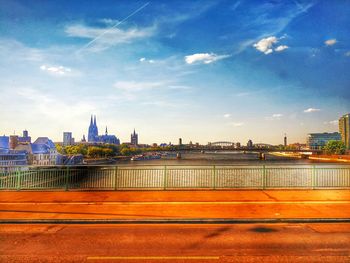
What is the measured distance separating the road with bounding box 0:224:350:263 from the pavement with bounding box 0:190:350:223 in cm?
61

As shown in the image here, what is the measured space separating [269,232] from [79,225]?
6293 millimetres

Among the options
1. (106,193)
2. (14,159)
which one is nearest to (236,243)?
(106,193)

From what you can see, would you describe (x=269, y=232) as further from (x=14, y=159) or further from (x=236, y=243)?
(x=14, y=159)

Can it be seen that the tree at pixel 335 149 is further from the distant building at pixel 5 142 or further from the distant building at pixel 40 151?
the distant building at pixel 5 142

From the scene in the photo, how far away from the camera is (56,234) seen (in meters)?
8.12

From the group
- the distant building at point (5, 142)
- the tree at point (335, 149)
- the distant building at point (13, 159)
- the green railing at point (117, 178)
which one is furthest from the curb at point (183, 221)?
the distant building at point (5, 142)

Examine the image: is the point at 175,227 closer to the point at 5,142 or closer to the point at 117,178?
the point at 117,178

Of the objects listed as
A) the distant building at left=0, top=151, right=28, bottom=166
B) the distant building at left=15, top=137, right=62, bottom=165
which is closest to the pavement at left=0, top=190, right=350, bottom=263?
the distant building at left=0, top=151, right=28, bottom=166

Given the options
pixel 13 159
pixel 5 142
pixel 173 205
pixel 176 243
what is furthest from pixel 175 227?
pixel 5 142

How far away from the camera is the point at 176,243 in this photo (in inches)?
290

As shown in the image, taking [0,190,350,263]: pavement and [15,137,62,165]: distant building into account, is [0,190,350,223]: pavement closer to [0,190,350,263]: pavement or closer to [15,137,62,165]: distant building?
[0,190,350,263]: pavement

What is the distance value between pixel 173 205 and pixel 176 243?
12.5 ft

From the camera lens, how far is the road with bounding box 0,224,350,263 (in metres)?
6.45

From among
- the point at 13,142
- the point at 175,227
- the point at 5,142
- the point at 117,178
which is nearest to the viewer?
the point at 175,227
